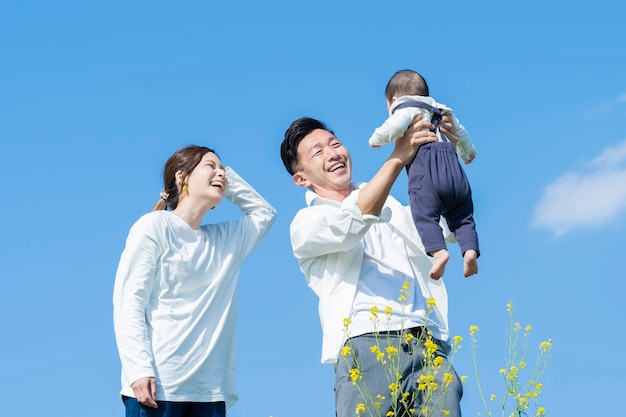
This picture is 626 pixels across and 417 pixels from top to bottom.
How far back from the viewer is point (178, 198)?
19.0 ft

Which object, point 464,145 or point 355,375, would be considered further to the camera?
point 464,145

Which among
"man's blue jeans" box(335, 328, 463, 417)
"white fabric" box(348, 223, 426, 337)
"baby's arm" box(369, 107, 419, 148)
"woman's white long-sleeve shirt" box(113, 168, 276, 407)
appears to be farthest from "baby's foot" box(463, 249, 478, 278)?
"woman's white long-sleeve shirt" box(113, 168, 276, 407)

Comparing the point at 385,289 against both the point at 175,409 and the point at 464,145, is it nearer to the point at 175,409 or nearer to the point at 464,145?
the point at 464,145

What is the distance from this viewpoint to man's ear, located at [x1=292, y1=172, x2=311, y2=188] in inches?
215

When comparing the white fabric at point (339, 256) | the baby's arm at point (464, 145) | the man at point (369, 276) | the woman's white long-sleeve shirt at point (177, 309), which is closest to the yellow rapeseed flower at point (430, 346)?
the man at point (369, 276)

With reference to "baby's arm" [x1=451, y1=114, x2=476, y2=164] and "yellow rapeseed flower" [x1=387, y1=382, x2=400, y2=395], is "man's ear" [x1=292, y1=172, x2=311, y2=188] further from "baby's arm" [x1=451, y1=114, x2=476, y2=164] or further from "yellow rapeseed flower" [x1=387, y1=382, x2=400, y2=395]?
"yellow rapeseed flower" [x1=387, y1=382, x2=400, y2=395]

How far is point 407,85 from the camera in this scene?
534 cm

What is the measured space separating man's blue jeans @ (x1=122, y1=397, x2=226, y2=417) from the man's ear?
133cm

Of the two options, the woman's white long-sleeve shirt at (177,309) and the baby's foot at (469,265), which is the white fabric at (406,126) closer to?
the baby's foot at (469,265)

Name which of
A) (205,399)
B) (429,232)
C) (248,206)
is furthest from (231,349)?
(429,232)

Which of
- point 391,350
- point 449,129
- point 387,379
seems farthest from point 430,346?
point 449,129

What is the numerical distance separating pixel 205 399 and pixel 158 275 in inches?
29.3

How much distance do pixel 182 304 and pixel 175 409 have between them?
0.58m

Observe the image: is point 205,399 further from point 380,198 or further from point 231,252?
point 380,198
